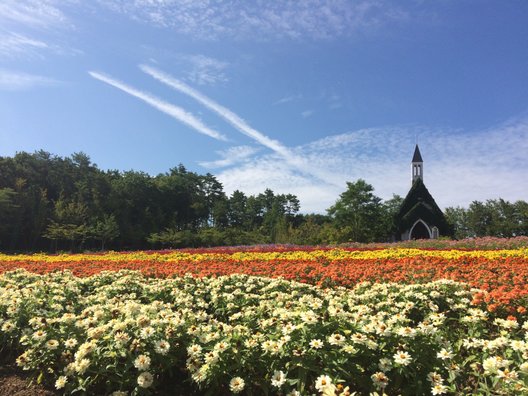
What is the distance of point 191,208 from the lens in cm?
6188

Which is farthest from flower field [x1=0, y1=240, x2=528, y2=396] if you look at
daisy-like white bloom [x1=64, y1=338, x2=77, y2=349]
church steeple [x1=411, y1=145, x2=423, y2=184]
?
church steeple [x1=411, y1=145, x2=423, y2=184]

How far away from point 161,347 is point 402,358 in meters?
1.76

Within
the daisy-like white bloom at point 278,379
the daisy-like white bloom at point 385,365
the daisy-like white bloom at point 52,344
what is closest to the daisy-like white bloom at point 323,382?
the daisy-like white bloom at point 278,379

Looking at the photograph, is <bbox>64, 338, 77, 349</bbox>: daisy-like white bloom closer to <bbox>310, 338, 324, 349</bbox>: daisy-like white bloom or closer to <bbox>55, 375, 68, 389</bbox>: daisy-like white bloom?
<bbox>55, 375, 68, 389</bbox>: daisy-like white bloom

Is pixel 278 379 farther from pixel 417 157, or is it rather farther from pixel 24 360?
pixel 417 157

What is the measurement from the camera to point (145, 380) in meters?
2.97

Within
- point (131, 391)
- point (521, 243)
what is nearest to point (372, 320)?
point (131, 391)

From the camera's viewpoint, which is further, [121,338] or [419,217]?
[419,217]

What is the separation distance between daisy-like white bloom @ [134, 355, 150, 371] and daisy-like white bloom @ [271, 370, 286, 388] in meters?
0.92

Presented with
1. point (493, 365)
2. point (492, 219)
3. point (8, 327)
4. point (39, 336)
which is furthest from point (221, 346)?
point (492, 219)

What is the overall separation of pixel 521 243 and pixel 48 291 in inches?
578

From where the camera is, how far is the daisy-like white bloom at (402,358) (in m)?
2.79

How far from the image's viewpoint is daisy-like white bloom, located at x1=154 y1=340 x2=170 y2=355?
3.14 m

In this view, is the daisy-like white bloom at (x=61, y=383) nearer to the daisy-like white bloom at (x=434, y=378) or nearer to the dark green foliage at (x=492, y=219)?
the daisy-like white bloom at (x=434, y=378)
